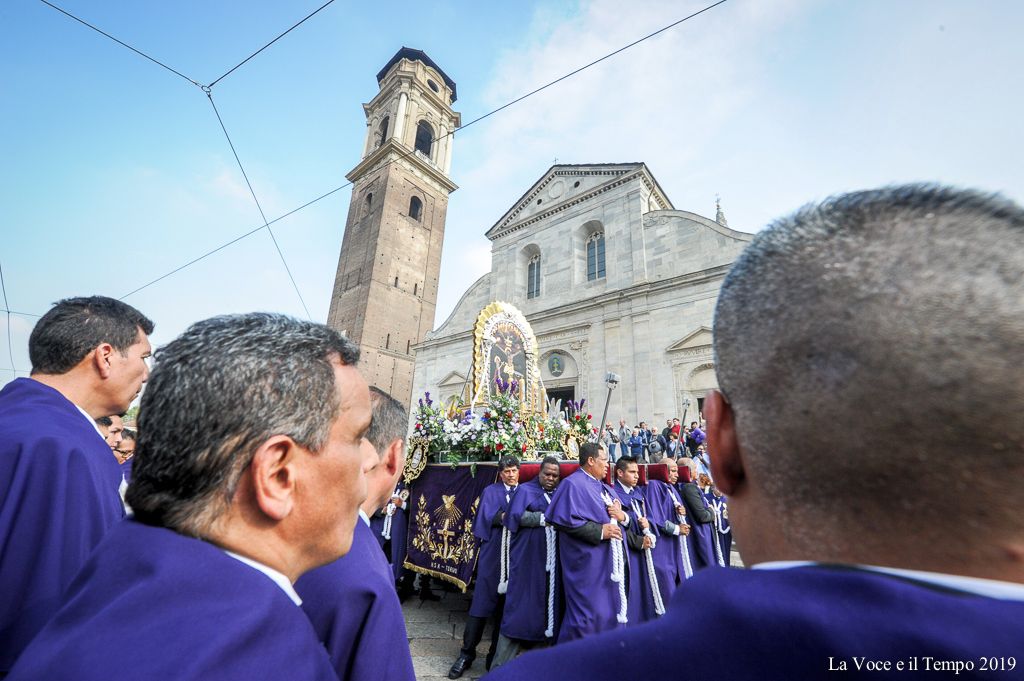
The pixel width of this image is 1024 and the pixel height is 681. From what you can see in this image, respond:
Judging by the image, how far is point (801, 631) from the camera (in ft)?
1.62

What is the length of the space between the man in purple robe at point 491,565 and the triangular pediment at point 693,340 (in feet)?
35.5

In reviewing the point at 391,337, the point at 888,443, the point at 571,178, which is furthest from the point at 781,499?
the point at 391,337

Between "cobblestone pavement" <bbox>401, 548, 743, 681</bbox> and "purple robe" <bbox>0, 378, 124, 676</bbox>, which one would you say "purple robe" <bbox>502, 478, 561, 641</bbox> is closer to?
"cobblestone pavement" <bbox>401, 548, 743, 681</bbox>

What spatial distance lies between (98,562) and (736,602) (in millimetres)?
1041

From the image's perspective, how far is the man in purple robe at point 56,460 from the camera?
1394mm

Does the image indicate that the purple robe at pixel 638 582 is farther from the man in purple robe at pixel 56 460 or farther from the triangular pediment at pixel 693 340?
the triangular pediment at pixel 693 340

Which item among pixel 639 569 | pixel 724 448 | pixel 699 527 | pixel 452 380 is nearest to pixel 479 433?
pixel 639 569

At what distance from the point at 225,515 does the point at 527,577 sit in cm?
401

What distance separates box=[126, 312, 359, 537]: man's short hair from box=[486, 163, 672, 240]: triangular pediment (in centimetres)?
1967

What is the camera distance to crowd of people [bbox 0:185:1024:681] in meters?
0.50

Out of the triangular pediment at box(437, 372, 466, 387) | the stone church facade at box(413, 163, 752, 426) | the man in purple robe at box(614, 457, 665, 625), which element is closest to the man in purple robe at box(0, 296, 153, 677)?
the man in purple robe at box(614, 457, 665, 625)

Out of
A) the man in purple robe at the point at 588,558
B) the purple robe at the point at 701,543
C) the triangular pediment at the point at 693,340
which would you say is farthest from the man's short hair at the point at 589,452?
the triangular pediment at the point at 693,340

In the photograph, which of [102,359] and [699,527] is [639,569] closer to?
[699,527]

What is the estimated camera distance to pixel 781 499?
656 millimetres
